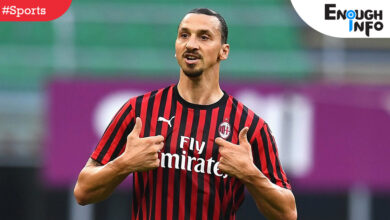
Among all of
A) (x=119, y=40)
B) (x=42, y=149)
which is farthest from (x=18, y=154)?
(x=119, y=40)

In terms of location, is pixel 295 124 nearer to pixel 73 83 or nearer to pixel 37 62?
pixel 73 83

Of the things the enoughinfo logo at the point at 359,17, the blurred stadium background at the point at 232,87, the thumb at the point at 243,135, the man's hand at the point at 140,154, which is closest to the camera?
the man's hand at the point at 140,154

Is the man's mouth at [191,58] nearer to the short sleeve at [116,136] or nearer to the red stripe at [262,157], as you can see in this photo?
the short sleeve at [116,136]

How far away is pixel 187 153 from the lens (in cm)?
409

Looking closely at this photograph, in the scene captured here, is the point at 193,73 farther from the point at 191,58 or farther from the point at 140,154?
the point at 140,154

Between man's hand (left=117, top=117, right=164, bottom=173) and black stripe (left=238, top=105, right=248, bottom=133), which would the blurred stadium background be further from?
man's hand (left=117, top=117, right=164, bottom=173)

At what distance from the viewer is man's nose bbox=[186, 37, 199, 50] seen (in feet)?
12.9

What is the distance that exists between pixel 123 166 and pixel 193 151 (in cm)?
40

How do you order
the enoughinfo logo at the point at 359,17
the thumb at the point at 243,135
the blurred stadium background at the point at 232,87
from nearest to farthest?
the thumb at the point at 243,135 < the enoughinfo logo at the point at 359,17 < the blurred stadium background at the point at 232,87

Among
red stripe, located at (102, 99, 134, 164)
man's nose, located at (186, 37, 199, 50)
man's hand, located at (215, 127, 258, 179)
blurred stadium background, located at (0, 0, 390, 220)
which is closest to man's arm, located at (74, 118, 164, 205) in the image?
red stripe, located at (102, 99, 134, 164)

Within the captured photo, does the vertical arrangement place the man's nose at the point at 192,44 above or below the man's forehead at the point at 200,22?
below

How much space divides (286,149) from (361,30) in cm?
401

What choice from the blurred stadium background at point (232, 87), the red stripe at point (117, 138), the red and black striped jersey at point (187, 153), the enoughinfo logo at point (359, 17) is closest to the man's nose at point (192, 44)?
the red and black striped jersey at point (187, 153)

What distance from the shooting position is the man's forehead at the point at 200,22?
13.2 feet
